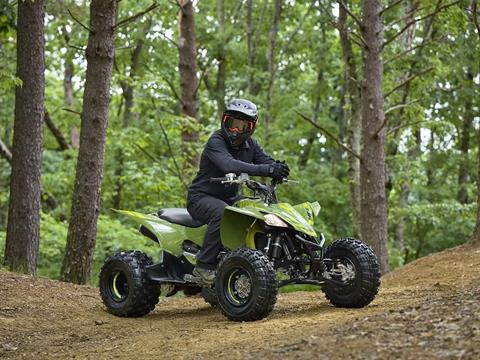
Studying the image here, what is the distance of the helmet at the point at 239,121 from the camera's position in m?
7.82

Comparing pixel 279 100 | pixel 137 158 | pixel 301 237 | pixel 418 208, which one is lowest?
pixel 301 237

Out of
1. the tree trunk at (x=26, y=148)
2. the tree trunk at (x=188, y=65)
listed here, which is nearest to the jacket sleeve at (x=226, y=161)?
the tree trunk at (x=26, y=148)

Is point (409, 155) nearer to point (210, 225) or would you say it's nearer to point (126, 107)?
point (126, 107)

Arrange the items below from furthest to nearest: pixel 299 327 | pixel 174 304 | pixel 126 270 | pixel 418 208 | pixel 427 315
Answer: pixel 418 208 → pixel 174 304 → pixel 126 270 → pixel 299 327 → pixel 427 315

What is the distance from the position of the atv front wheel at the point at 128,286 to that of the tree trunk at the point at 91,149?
243 centimetres

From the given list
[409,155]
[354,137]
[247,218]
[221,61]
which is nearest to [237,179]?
[247,218]

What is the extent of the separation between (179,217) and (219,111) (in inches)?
746

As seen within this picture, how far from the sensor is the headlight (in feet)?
23.2

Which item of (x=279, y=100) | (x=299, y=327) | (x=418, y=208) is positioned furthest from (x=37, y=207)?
(x=279, y=100)

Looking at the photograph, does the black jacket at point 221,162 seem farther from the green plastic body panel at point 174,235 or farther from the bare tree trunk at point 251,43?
the bare tree trunk at point 251,43

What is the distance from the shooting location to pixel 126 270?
8516 mm

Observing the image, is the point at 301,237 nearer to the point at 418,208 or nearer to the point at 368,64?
the point at 368,64

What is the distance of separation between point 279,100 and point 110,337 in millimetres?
22486

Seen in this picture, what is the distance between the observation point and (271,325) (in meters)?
6.54
